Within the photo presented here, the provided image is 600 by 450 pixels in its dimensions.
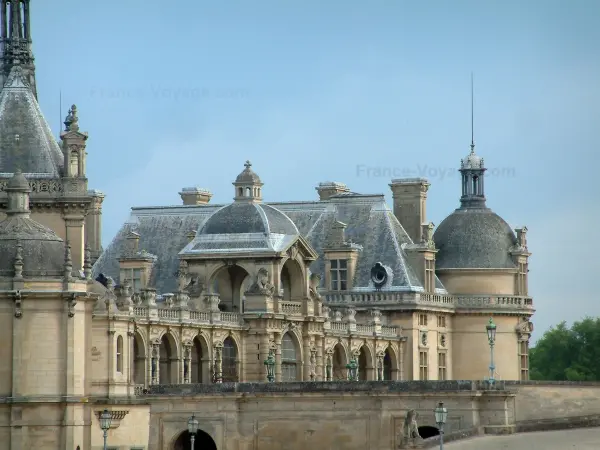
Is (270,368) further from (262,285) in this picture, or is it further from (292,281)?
(292,281)

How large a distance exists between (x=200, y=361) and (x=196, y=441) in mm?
7882

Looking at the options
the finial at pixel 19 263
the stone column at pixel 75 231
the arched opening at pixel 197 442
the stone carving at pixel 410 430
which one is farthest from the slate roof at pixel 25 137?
the stone carving at pixel 410 430

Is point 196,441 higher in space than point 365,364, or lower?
lower

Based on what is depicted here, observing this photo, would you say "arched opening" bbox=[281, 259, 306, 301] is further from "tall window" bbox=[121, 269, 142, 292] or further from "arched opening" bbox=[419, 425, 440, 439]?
"arched opening" bbox=[419, 425, 440, 439]

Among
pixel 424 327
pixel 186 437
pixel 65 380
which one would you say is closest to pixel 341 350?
pixel 424 327

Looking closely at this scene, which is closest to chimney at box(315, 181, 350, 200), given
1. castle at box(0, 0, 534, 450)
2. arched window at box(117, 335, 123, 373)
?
castle at box(0, 0, 534, 450)

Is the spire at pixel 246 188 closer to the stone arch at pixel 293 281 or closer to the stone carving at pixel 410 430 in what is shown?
the stone arch at pixel 293 281

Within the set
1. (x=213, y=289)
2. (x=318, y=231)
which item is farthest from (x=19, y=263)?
(x=318, y=231)

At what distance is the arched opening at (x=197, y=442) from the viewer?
110625 mm

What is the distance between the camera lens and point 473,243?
470 ft

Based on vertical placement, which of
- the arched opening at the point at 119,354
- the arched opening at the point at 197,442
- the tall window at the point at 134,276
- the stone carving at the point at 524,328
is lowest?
the arched opening at the point at 197,442

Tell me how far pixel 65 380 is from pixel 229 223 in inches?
1064

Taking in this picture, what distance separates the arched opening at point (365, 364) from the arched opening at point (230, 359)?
1227 cm

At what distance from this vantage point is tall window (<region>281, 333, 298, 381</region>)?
124500 millimetres
